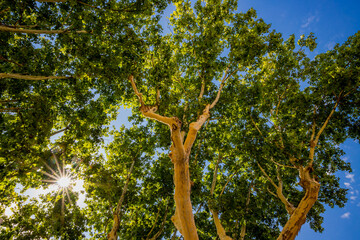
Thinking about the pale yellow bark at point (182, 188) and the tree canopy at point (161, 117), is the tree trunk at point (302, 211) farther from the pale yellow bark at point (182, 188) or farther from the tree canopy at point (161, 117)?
the pale yellow bark at point (182, 188)

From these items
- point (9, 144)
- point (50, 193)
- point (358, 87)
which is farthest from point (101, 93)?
point (358, 87)

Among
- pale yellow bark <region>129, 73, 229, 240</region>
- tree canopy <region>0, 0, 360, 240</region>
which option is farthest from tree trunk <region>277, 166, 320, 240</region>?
pale yellow bark <region>129, 73, 229, 240</region>

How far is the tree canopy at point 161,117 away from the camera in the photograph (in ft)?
24.8

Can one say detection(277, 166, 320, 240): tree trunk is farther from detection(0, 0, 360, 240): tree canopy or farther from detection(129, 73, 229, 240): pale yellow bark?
detection(129, 73, 229, 240): pale yellow bark

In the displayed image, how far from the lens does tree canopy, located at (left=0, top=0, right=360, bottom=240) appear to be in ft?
24.8

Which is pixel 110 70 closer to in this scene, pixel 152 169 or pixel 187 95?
pixel 187 95

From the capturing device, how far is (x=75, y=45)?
805cm

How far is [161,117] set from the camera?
684cm

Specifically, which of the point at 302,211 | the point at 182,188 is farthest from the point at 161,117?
the point at 302,211

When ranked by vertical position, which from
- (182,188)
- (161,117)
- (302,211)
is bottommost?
(302,211)

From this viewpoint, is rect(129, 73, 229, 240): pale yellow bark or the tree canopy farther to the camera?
the tree canopy

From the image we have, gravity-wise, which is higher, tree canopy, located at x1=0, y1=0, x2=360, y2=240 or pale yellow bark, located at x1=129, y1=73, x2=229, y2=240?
tree canopy, located at x1=0, y1=0, x2=360, y2=240

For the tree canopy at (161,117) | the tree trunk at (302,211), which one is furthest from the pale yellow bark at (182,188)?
the tree trunk at (302,211)

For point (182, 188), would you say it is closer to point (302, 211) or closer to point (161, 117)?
point (161, 117)
